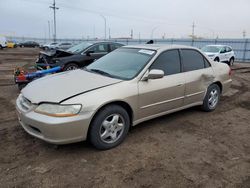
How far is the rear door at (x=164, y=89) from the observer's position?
136 inches

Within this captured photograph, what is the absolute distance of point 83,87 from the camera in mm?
3041

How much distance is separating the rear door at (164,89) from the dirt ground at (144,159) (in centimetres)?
47

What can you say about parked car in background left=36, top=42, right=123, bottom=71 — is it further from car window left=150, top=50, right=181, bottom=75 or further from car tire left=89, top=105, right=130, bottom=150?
car tire left=89, top=105, right=130, bottom=150

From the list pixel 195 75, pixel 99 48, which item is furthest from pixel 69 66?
pixel 195 75

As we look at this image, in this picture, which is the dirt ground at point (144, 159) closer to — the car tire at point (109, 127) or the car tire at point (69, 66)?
the car tire at point (109, 127)

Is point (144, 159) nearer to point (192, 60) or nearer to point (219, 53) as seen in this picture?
point (192, 60)

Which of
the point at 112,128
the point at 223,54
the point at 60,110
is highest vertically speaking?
the point at 223,54

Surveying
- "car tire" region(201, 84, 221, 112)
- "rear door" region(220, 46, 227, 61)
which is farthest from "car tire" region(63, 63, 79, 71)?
"rear door" region(220, 46, 227, 61)

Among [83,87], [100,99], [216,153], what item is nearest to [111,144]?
[100,99]

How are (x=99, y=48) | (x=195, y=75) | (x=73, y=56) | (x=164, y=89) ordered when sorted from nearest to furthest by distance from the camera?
1. (x=164, y=89)
2. (x=195, y=75)
3. (x=73, y=56)
4. (x=99, y=48)

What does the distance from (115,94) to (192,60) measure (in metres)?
2.21

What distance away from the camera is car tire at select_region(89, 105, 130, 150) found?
294 cm

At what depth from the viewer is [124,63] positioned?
3.83m

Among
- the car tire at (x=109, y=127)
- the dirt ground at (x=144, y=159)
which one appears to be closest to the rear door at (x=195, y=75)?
the dirt ground at (x=144, y=159)
